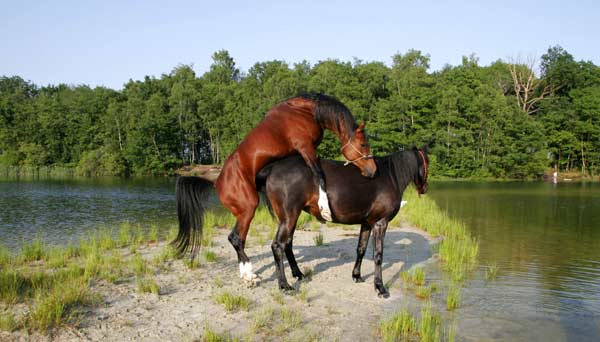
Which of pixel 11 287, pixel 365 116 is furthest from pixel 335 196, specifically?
pixel 365 116

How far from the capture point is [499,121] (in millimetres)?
51625

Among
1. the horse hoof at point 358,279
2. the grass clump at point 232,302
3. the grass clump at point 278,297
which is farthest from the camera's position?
the horse hoof at point 358,279

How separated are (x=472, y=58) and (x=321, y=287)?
6431 cm

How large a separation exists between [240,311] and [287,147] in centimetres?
235

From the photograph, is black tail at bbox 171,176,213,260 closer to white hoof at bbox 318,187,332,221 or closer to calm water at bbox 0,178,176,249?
white hoof at bbox 318,187,332,221

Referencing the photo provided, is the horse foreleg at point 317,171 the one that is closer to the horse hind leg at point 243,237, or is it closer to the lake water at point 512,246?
the horse hind leg at point 243,237

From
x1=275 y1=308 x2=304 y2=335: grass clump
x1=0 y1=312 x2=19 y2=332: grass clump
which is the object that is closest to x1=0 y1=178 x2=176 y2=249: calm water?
x1=0 y1=312 x2=19 y2=332: grass clump

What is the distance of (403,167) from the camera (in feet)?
22.5

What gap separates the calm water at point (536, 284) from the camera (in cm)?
545

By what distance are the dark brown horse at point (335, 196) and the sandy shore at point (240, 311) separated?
0.48m

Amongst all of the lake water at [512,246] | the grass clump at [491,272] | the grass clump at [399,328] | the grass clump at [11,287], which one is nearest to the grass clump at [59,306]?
the grass clump at [11,287]

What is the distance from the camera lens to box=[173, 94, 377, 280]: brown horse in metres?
6.07

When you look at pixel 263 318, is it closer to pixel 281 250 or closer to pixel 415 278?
pixel 281 250

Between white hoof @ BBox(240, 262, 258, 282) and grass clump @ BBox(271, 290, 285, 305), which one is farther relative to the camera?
white hoof @ BBox(240, 262, 258, 282)
